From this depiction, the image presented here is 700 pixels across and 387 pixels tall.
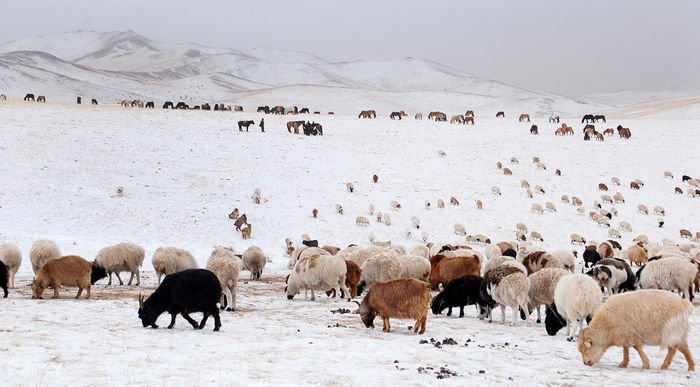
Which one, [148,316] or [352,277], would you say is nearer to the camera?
[148,316]

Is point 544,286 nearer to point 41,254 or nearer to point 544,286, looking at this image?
point 544,286

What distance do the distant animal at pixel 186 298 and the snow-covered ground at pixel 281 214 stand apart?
1.06 ft

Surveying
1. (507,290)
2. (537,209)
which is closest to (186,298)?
(507,290)

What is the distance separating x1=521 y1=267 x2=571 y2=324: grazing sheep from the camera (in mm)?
13378

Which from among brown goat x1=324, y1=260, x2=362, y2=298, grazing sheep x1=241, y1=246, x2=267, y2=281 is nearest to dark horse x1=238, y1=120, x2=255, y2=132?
grazing sheep x1=241, y1=246, x2=267, y2=281

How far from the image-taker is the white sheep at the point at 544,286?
43.9 ft

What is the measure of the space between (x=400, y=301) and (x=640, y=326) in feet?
14.0

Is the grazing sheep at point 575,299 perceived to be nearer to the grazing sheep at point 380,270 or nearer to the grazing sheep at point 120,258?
the grazing sheep at point 380,270

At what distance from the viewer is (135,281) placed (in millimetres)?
20250

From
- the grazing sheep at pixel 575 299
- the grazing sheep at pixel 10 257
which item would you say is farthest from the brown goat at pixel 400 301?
the grazing sheep at pixel 10 257

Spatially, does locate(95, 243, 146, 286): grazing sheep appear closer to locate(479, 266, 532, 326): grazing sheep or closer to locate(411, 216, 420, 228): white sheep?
locate(479, 266, 532, 326): grazing sheep

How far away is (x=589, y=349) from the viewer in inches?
385

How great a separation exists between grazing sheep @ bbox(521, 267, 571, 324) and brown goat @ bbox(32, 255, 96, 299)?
33.0ft

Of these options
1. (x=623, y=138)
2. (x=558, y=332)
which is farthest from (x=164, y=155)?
(x=623, y=138)
